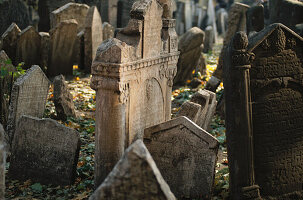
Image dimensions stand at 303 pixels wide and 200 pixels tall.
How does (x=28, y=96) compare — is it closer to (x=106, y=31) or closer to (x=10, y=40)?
(x=10, y=40)

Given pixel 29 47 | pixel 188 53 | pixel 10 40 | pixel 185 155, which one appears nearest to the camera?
pixel 185 155

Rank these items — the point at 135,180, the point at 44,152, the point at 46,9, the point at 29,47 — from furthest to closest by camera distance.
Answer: the point at 46,9 → the point at 29,47 → the point at 44,152 → the point at 135,180

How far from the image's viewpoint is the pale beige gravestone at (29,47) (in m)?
11.7

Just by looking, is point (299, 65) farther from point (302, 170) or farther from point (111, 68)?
point (111, 68)

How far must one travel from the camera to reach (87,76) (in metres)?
12.7

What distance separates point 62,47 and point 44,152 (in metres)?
5.90

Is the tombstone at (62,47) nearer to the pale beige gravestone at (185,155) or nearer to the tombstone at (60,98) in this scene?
the tombstone at (60,98)

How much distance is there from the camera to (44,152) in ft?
21.3

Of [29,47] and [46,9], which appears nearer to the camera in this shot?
[29,47]

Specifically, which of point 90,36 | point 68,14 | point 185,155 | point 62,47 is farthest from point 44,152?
point 68,14

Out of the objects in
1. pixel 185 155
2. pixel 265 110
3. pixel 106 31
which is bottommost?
pixel 185 155

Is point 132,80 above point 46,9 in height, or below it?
below

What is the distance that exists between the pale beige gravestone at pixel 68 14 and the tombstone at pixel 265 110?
864cm

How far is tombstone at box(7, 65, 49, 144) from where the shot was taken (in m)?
7.56
